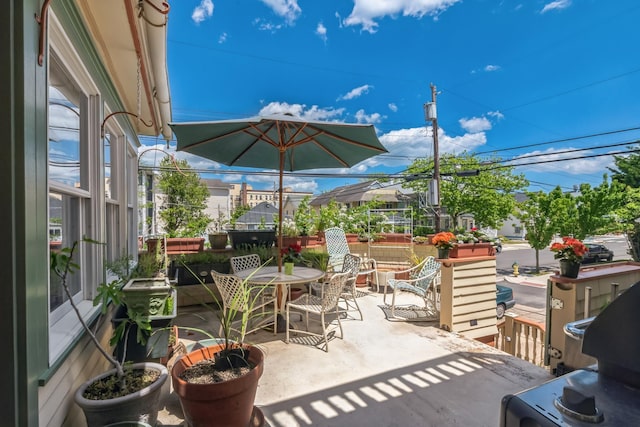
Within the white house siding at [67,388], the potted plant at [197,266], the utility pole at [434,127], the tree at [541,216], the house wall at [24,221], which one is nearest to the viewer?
the house wall at [24,221]

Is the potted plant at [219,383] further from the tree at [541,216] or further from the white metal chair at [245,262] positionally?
the tree at [541,216]

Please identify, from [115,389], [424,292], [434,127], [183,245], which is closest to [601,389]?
[115,389]

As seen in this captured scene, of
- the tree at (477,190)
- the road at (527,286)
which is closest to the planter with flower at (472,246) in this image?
the road at (527,286)

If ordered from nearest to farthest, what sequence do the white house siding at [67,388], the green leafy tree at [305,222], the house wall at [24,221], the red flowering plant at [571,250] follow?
the house wall at [24,221] → the white house siding at [67,388] → the red flowering plant at [571,250] → the green leafy tree at [305,222]

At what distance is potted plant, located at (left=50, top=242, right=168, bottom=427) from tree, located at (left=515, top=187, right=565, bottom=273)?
50.8ft

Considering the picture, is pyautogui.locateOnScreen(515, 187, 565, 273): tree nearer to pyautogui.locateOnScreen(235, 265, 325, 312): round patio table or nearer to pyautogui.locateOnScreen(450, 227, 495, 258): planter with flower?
pyautogui.locateOnScreen(450, 227, 495, 258): planter with flower

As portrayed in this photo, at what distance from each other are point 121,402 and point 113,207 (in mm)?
2422

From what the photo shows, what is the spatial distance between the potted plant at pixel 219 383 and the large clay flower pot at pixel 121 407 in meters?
0.13

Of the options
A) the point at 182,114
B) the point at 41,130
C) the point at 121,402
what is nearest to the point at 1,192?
the point at 41,130

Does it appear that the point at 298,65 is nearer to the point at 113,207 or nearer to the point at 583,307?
the point at 113,207

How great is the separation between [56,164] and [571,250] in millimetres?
3926

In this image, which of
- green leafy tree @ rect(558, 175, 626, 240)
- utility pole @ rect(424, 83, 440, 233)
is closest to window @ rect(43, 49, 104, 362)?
utility pole @ rect(424, 83, 440, 233)

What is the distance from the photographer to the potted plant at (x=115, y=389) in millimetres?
1390

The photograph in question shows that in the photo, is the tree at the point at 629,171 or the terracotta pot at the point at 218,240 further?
the tree at the point at 629,171
